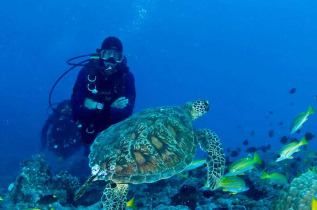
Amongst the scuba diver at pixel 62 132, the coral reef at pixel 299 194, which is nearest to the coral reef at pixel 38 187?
the coral reef at pixel 299 194

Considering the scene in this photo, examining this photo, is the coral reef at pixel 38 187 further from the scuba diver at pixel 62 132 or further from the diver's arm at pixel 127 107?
the scuba diver at pixel 62 132

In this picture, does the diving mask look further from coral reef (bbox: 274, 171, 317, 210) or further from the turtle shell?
coral reef (bbox: 274, 171, 317, 210)

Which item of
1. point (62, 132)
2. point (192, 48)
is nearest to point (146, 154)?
point (62, 132)

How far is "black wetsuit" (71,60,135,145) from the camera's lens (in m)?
6.18

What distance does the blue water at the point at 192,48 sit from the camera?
93.5 metres

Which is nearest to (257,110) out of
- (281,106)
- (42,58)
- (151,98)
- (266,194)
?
(281,106)

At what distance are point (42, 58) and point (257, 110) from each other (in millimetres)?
93610

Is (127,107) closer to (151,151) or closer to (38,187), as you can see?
(38,187)

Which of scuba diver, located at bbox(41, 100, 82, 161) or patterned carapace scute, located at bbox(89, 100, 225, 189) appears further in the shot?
scuba diver, located at bbox(41, 100, 82, 161)

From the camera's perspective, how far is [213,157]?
3939 mm

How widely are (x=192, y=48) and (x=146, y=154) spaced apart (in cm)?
12181

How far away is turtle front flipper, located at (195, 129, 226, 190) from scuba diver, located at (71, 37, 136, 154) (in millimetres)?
2400

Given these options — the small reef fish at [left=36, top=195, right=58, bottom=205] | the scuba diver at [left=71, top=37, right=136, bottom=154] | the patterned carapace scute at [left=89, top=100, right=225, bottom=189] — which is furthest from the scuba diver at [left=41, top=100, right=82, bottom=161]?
the patterned carapace scute at [left=89, top=100, right=225, bottom=189]

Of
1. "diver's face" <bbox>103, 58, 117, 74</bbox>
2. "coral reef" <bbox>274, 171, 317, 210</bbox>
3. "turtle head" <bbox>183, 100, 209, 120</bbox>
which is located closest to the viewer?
"coral reef" <bbox>274, 171, 317, 210</bbox>
